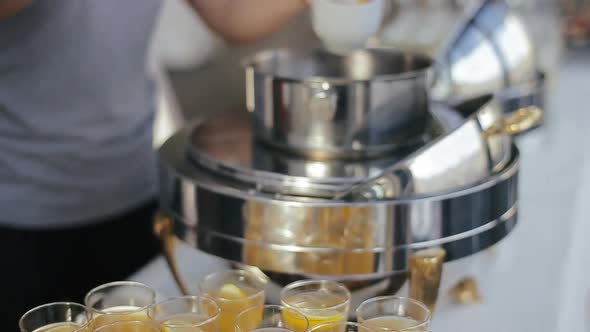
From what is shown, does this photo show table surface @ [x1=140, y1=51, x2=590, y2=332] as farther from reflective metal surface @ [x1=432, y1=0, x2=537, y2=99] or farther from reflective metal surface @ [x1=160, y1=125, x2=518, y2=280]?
reflective metal surface @ [x1=432, y1=0, x2=537, y2=99]

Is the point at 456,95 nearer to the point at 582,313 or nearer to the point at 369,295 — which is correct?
the point at 582,313

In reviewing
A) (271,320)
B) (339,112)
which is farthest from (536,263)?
(271,320)

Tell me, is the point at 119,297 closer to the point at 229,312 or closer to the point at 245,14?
the point at 229,312

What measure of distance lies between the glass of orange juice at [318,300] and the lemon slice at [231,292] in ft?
0.14

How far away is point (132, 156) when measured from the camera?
1285mm

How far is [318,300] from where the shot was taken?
0.76 m

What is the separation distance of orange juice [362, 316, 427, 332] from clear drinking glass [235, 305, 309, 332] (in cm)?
6

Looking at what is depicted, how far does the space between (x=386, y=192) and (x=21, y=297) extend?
70 centimetres

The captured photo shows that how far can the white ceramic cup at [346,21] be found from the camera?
93 centimetres

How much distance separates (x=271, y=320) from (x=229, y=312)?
5 cm

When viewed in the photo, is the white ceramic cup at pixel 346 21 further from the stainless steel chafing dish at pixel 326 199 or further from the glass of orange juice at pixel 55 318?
the glass of orange juice at pixel 55 318

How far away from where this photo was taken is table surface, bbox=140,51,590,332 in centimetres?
96

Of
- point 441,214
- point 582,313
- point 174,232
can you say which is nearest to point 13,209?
point 174,232

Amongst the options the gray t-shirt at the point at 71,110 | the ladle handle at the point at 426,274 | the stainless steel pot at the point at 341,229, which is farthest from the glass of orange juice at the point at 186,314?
the gray t-shirt at the point at 71,110
